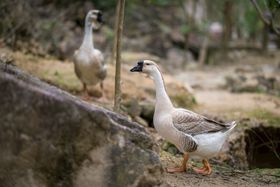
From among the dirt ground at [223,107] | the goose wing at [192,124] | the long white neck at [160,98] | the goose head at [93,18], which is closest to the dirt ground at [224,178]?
the dirt ground at [223,107]

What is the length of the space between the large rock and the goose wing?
5.29 feet

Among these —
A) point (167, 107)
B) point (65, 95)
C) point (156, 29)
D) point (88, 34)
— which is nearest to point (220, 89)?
point (88, 34)

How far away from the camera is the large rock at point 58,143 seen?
4887mm

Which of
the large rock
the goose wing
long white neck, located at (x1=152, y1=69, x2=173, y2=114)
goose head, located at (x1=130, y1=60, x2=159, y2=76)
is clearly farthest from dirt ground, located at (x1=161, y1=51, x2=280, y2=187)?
goose head, located at (x1=130, y1=60, x2=159, y2=76)

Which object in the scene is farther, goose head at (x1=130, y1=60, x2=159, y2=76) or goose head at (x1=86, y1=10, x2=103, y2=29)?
goose head at (x1=86, y1=10, x2=103, y2=29)

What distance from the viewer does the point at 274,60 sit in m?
23.2

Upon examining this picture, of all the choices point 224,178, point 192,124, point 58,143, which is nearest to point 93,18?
point 192,124

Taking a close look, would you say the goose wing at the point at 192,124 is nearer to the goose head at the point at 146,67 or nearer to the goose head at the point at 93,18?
the goose head at the point at 146,67

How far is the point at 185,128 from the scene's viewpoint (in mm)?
6676

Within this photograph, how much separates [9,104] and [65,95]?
47 cm

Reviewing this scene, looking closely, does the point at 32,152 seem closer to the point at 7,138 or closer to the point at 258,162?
the point at 7,138

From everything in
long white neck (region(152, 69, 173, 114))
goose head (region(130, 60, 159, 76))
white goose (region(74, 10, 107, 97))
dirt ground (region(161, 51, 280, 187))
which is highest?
goose head (region(130, 60, 159, 76))

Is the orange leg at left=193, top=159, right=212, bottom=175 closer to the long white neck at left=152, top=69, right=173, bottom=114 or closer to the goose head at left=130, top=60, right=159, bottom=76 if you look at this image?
the long white neck at left=152, top=69, right=173, bottom=114

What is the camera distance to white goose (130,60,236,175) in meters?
6.65
